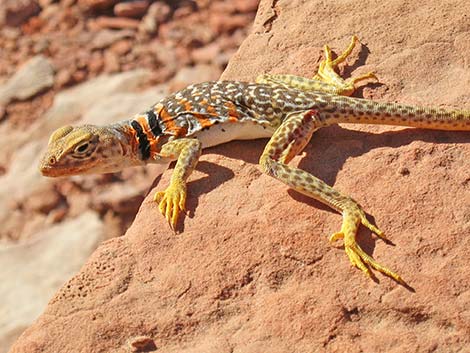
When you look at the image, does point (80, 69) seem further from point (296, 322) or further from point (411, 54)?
point (296, 322)

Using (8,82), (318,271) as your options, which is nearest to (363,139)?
(318,271)

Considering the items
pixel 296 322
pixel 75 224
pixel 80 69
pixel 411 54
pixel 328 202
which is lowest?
pixel 75 224

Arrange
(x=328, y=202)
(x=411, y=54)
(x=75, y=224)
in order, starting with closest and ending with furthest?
1. (x=328, y=202)
2. (x=411, y=54)
3. (x=75, y=224)

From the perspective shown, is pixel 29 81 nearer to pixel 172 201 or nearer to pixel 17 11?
pixel 17 11

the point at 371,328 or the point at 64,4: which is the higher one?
the point at 371,328

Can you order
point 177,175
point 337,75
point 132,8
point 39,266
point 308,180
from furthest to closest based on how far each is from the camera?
point 132,8 < point 39,266 < point 337,75 < point 177,175 < point 308,180

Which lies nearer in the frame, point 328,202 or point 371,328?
point 371,328

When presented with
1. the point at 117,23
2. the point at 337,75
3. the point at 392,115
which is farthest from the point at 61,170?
the point at 117,23
